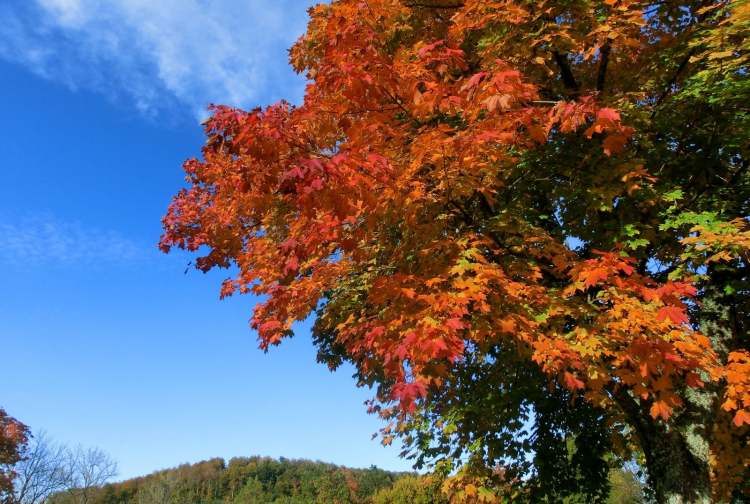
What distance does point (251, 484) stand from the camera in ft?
160

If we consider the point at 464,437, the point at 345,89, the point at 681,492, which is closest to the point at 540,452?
the point at 464,437

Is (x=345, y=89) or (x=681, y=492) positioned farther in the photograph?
(x=681, y=492)

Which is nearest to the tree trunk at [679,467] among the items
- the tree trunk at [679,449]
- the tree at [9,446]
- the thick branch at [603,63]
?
the tree trunk at [679,449]

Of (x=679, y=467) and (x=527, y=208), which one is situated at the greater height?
(x=527, y=208)

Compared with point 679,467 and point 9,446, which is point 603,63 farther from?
point 9,446

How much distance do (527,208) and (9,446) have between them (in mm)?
33682

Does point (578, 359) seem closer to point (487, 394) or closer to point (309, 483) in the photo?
point (487, 394)

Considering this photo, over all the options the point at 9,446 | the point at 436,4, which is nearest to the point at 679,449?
the point at 436,4

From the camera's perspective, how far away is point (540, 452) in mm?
9094

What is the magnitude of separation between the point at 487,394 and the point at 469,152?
5.17m

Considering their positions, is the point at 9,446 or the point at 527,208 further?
the point at 9,446

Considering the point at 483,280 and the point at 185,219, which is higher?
the point at 185,219

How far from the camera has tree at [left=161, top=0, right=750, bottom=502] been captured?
4777 mm

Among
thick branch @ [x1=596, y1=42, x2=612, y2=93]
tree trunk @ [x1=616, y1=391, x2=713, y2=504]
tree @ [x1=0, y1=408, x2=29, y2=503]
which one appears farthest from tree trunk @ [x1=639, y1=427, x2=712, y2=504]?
tree @ [x1=0, y1=408, x2=29, y2=503]
